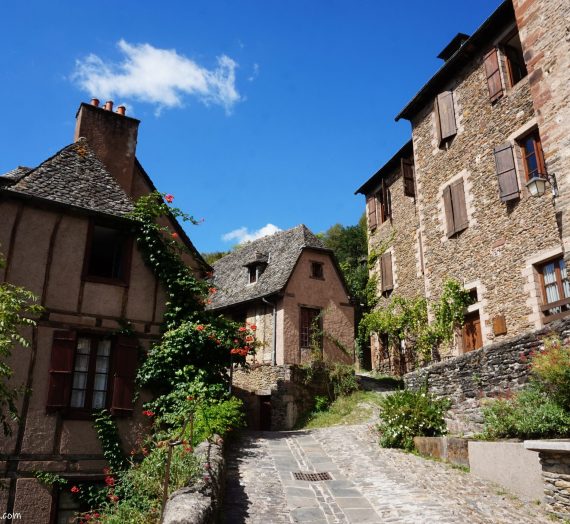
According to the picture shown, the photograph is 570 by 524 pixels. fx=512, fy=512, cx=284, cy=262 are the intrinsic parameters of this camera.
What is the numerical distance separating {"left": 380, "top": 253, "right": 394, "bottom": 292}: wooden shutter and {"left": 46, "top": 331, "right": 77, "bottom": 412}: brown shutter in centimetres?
1348

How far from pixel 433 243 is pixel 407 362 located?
4558 millimetres

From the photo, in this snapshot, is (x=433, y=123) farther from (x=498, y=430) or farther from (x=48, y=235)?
(x=48, y=235)

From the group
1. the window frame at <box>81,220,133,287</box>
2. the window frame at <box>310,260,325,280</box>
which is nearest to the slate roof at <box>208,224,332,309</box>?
the window frame at <box>310,260,325,280</box>

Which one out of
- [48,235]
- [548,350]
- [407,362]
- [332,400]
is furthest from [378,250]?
[48,235]

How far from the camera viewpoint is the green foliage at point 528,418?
711 cm

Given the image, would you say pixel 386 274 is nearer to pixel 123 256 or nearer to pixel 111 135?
pixel 111 135

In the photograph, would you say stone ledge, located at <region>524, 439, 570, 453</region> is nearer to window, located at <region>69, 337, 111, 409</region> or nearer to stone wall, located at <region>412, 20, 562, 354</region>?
stone wall, located at <region>412, 20, 562, 354</region>

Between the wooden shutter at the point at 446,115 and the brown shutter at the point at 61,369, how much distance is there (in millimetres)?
12207

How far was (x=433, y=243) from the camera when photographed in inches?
635

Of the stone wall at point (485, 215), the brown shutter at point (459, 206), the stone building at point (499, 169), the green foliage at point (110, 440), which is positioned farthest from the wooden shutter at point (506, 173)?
the green foliage at point (110, 440)

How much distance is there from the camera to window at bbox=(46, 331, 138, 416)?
885 cm

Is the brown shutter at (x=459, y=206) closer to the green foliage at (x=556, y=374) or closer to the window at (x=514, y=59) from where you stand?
the window at (x=514, y=59)

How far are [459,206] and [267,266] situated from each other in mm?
7414

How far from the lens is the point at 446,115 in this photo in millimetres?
15969
